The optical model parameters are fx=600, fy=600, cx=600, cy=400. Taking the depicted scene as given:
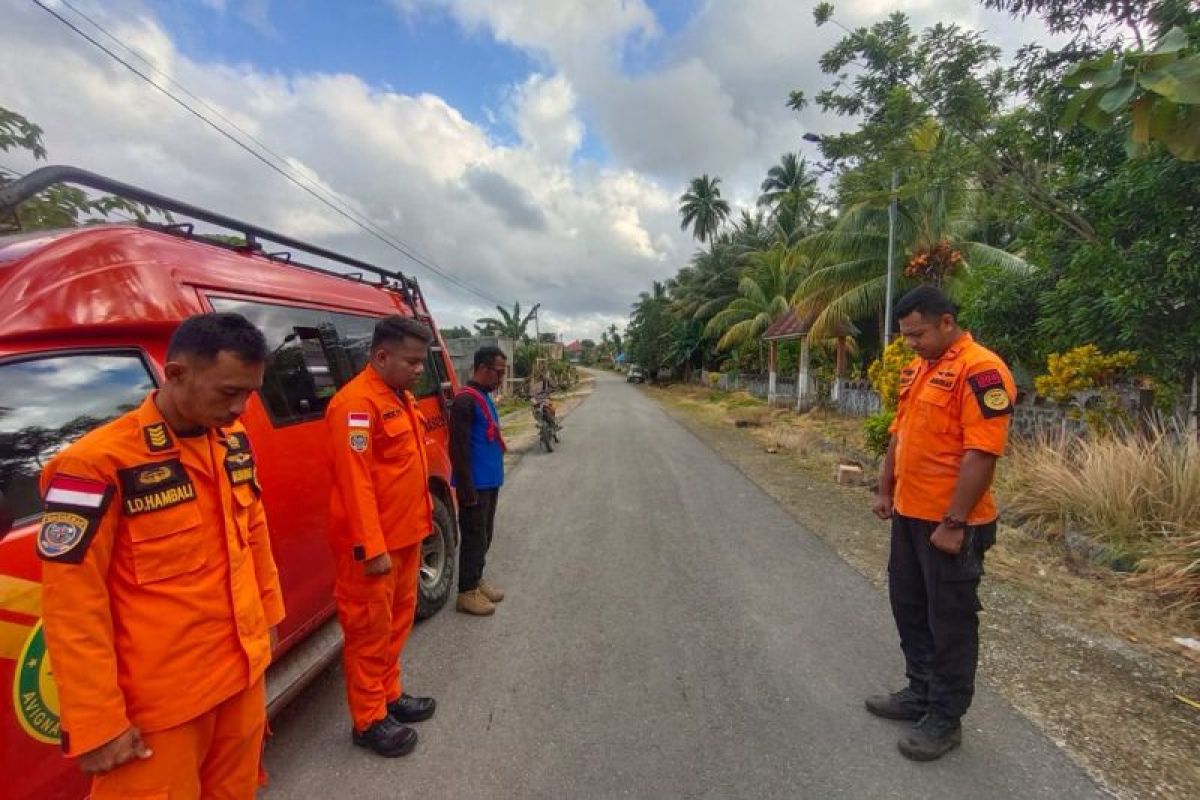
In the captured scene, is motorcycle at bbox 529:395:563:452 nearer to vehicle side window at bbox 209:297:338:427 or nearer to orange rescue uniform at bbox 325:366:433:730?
vehicle side window at bbox 209:297:338:427

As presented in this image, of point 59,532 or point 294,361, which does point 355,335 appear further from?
point 59,532

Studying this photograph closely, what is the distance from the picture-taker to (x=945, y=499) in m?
2.71

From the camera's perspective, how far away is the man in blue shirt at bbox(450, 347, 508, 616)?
3.99m

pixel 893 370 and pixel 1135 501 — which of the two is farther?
pixel 893 370

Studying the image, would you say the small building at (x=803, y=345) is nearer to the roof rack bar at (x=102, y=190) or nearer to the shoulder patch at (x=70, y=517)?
the roof rack bar at (x=102, y=190)

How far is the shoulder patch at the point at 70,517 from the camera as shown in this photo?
135cm

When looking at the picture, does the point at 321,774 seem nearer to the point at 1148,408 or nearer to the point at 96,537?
the point at 96,537

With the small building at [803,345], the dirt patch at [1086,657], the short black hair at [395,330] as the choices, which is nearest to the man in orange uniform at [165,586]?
the short black hair at [395,330]

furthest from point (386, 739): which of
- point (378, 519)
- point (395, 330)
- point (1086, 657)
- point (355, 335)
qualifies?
point (1086, 657)

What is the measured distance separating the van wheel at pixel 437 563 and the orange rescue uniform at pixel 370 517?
120 centimetres

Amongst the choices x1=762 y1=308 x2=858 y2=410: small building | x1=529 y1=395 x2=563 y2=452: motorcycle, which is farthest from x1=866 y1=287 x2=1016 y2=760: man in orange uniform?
Answer: x1=762 y1=308 x2=858 y2=410: small building

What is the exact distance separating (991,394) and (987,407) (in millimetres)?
60

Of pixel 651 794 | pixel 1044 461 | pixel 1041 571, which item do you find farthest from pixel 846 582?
pixel 1044 461

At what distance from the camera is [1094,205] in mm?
6344
